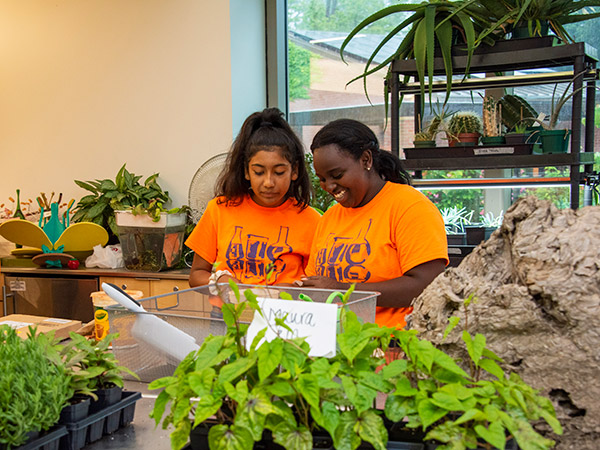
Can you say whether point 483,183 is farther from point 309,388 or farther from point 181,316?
point 309,388

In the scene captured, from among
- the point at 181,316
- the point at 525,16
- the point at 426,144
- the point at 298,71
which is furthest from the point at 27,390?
the point at 298,71

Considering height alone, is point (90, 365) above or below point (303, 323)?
below

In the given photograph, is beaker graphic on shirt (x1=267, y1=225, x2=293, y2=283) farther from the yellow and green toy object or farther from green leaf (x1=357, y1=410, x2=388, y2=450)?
the yellow and green toy object

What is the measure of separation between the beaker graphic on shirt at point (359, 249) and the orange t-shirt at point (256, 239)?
12.8 inches

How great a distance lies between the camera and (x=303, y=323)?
99cm

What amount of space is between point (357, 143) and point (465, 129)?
0.85m

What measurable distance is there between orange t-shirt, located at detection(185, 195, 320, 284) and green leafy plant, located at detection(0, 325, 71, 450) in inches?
43.7

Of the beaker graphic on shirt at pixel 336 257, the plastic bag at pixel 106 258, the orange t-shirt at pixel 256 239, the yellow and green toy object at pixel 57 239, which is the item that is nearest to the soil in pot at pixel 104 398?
the beaker graphic on shirt at pixel 336 257

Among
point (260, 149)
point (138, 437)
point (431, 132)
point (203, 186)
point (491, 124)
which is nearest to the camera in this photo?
point (138, 437)

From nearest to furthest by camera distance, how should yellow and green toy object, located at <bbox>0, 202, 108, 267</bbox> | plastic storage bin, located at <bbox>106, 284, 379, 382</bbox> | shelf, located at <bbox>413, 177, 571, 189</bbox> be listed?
plastic storage bin, located at <bbox>106, 284, 379, 382</bbox> < shelf, located at <bbox>413, 177, 571, 189</bbox> < yellow and green toy object, located at <bbox>0, 202, 108, 267</bbox>

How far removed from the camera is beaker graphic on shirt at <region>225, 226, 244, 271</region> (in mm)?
2221

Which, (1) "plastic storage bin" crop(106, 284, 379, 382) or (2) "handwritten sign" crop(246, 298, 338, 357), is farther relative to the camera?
(1) "plastic storage bin" crop(106, 284, 379, 382)

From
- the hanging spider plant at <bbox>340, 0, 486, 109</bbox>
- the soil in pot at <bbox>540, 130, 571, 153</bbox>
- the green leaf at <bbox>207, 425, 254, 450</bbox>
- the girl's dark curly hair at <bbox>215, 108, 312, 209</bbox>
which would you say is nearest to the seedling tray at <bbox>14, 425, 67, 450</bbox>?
the green leaf at <bbox>207, 425, 254, 450</bbox>

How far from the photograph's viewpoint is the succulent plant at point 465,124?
261 centimetres
